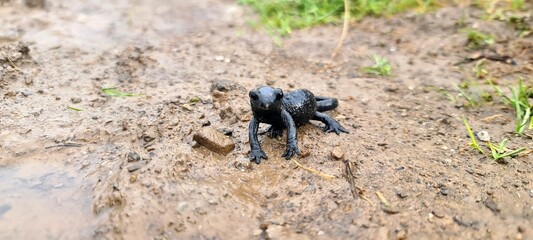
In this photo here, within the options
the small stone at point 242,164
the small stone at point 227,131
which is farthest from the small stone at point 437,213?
the small stone at point 227,131

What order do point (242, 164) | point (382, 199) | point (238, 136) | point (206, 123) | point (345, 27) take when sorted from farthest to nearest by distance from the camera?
point (345, 27), point (206, 123), point (238, 136), point (242, 164), point (382, 199)

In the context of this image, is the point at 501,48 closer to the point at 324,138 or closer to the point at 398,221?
the point at 324,138

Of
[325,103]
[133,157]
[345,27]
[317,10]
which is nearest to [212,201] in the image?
[133,157]

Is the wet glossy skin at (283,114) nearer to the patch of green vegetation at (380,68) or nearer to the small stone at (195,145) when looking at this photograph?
the small stone at (195,145)

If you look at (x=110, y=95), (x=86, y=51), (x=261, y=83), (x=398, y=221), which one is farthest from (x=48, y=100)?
(x=398, y=221)

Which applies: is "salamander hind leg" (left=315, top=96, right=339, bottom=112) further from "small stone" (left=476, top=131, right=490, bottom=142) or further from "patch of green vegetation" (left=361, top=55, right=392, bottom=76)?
"small stone" (left=476, top=131, right=490, bottom=142)

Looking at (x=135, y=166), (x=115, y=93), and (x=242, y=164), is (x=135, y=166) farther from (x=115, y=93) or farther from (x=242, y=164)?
(x=115, y=93)

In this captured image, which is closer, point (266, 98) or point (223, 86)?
point (266, 98)
